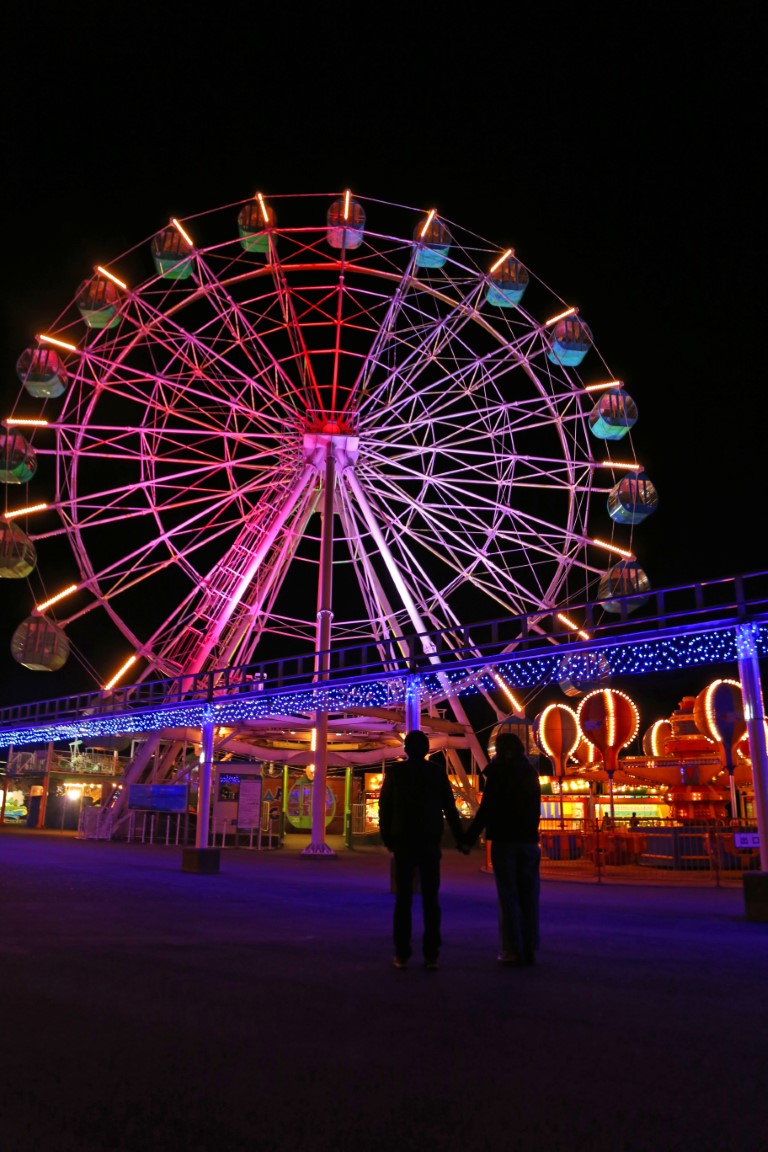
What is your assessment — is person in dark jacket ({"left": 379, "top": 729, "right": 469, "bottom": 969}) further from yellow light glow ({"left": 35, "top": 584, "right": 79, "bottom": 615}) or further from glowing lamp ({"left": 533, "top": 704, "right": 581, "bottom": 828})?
yellow light glow ({"left": 35, "top": 584, "right": 79, "bottom": 615})

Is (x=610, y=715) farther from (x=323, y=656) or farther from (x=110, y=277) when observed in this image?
(x=110, y=277)

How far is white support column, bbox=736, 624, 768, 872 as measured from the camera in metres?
10.0

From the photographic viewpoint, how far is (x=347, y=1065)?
131 inches

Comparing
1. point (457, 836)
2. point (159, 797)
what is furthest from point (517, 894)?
point (159, 797)

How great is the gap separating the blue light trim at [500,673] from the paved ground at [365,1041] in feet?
15.6

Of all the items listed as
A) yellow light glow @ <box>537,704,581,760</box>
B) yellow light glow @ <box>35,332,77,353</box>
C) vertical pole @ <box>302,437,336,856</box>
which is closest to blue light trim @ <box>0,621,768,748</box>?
vertical pole @ <box>302,437,336,856</box>

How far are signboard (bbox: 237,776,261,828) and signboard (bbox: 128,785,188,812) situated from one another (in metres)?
1.42

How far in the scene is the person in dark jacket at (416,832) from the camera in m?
5.56

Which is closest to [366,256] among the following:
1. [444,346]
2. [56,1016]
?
[444,346]

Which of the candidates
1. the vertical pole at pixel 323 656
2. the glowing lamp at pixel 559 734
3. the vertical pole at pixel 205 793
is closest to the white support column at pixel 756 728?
the glowing lamp at pixel 559 734

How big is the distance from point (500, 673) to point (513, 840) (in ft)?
27.6

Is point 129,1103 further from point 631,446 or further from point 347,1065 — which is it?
point 631,446

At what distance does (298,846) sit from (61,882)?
1533 cm

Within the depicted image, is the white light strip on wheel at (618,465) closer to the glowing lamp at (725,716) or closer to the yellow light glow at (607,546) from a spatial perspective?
the yellow light glow at (607,546)
